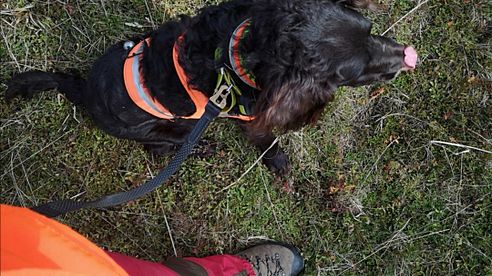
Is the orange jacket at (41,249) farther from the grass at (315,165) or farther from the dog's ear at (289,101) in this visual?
the grass at (315,165)

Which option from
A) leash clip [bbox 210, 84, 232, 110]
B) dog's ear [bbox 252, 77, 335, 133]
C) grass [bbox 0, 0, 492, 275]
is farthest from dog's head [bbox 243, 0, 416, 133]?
grass [bbox 0, 0, 492, 275]

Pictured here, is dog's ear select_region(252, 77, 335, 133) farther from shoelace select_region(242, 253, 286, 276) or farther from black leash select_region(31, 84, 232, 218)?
shoelace select_region(242, 253, 286, 276)

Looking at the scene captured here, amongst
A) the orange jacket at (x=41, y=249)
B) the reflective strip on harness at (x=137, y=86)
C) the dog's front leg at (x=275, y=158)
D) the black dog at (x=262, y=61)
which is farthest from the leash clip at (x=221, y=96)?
the dog's front leg at (x=275, y=158)

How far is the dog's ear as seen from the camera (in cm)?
278

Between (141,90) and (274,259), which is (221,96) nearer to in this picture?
(141,90)

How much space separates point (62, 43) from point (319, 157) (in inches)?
85.3

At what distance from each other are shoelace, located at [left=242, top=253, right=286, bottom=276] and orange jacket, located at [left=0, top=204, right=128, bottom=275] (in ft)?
6.94

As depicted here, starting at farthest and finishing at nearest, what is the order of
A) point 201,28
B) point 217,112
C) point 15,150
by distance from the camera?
point 15,150
point 201,28
point 217,112

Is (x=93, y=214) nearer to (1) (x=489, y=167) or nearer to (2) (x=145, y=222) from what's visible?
(2) (x=145, y=222)

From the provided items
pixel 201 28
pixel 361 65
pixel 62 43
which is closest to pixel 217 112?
pixel 201 28

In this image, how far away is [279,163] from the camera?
14.1 ft

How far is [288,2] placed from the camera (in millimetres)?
2887

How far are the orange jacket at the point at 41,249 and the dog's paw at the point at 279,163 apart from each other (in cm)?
221

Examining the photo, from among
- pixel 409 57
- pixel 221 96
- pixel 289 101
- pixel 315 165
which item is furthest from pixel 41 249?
pixel 315 165
